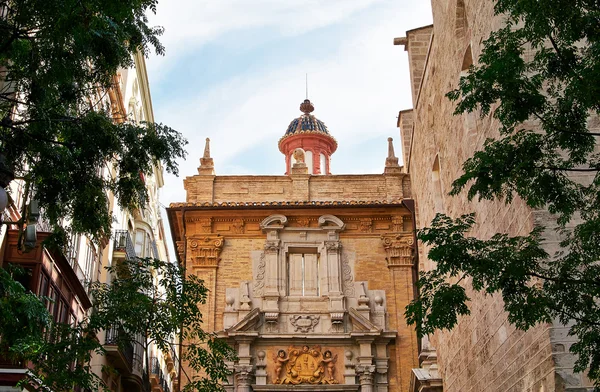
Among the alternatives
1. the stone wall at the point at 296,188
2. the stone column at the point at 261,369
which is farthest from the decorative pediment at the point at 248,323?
the stone wall at the point at 296,188

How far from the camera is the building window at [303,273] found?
22.6 metres

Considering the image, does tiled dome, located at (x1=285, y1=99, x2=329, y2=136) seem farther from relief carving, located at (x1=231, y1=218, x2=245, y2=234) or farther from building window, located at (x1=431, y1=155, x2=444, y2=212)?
building window, located at (x1=431, y1=155, x2=444, y2=212)

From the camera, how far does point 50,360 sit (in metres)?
9.87

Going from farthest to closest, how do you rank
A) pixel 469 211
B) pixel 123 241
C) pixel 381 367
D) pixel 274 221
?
pixel 123 241
pixel 274 221
pixel 381 367
pixel 469 211

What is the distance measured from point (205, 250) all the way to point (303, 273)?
112 inches

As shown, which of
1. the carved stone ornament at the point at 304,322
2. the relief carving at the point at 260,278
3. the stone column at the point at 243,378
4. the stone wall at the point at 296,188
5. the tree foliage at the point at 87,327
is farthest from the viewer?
the stone wall at the point at 296,188

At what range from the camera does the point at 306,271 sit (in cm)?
2297

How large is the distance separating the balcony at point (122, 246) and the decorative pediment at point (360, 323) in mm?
6755

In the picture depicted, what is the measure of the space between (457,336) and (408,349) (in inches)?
248

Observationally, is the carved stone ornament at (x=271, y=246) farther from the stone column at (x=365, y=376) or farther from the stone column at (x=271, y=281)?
the stone column at (x=365, y=376)

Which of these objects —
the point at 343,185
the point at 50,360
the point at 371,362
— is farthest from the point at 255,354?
the point at 50,360

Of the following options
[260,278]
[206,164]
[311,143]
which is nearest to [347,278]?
[260,278]

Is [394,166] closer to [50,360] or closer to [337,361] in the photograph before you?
[337,361]

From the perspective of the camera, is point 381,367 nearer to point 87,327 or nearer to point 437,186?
point 437,186
